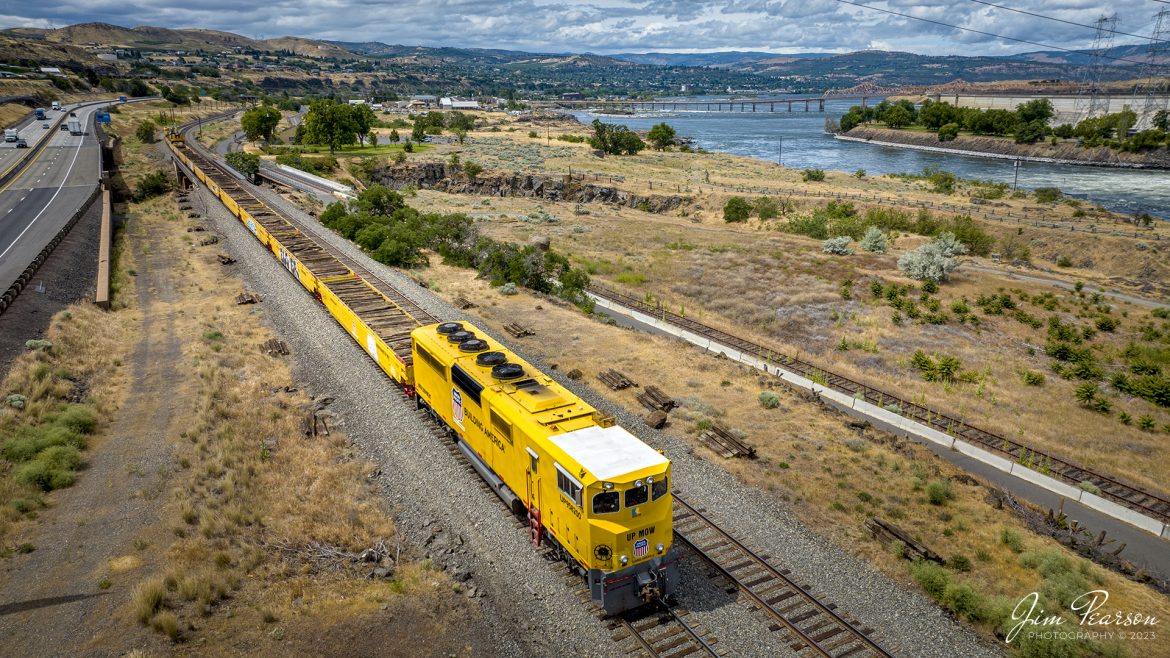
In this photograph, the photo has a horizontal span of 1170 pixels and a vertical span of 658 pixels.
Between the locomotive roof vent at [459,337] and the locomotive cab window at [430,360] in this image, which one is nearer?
the locomotive cab window at [430,360]

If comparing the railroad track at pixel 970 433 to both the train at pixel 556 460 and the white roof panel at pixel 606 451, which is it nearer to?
the train at pixel 556 460

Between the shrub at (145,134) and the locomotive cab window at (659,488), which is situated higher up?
the shrub at (145,134)

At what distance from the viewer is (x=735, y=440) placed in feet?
77.2

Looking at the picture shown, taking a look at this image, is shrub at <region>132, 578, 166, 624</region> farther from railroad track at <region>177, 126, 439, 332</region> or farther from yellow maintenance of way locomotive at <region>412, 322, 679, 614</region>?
railroad track at <region>177, 126, 439, 332</region>

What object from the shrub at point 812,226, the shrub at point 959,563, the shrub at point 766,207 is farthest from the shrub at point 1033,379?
the shrub at point 766,207

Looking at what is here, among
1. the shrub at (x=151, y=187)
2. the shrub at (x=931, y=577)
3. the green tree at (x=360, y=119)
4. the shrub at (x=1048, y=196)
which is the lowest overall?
the shrub at (x=931, y=577)

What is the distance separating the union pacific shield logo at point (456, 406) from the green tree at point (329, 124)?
91037mm

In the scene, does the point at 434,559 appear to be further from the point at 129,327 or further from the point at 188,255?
the point at 188,255

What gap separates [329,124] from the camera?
98812mm

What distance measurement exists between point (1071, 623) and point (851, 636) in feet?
18.7

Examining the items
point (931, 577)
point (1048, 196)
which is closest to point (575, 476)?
point (931, 577)

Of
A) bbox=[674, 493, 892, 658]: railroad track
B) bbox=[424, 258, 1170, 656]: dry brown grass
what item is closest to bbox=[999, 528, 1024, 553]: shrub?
bbox=[424, 258, 1170, 656]: dry brown grass

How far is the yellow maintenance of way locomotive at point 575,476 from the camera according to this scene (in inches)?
546

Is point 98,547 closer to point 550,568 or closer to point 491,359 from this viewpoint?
point 491,359
